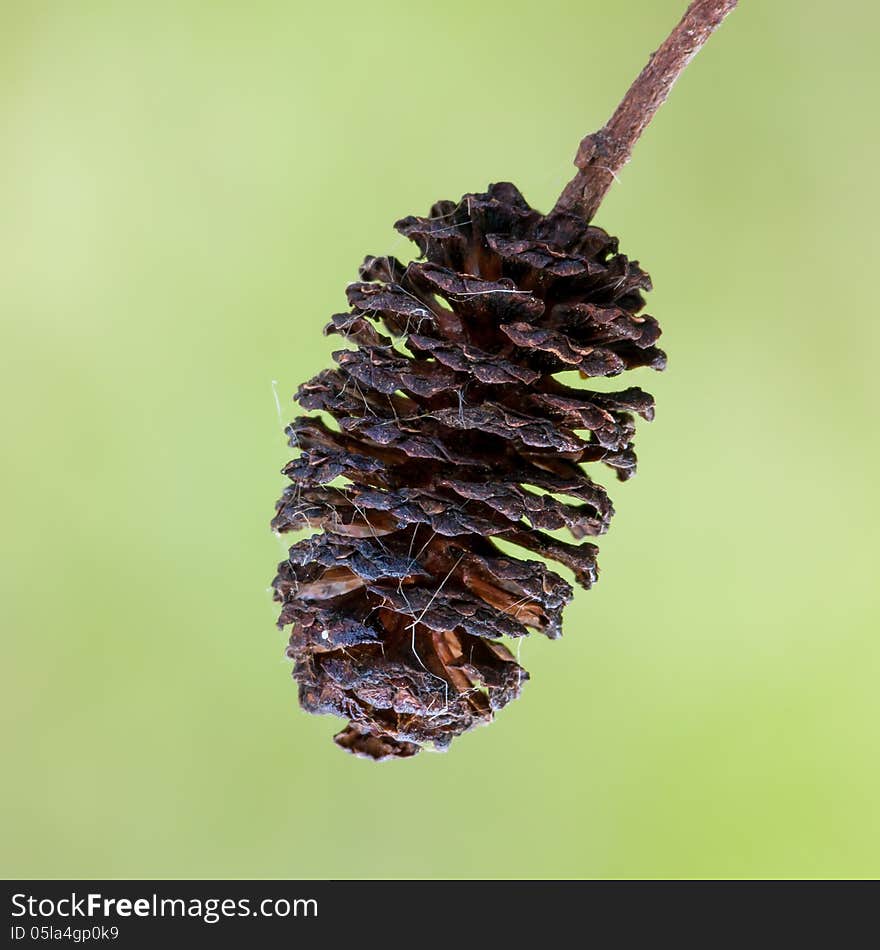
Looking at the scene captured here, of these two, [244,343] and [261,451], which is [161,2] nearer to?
[244,343]

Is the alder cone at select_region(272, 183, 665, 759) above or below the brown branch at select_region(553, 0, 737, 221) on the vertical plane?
below

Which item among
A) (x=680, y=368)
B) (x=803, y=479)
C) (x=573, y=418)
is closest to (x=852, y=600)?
(x=803, y=479)

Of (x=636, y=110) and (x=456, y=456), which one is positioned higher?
(x=636, y=110)

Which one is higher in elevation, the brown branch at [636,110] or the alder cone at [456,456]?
the brown branch at [636,110]
